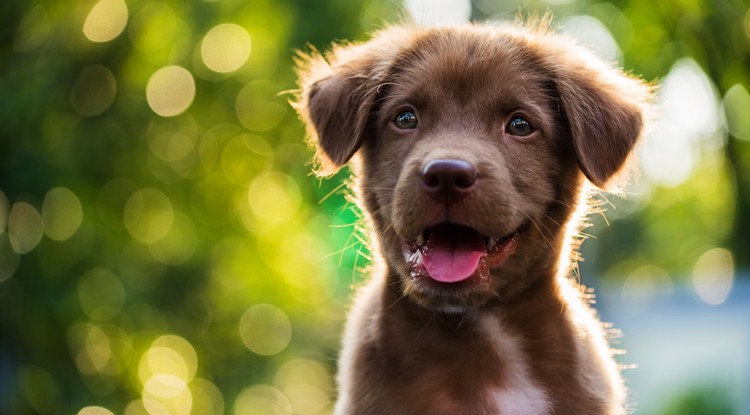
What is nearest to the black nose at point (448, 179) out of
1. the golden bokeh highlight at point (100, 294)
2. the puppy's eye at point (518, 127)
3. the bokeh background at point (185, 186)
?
the puppy's eye at point (518, 127)

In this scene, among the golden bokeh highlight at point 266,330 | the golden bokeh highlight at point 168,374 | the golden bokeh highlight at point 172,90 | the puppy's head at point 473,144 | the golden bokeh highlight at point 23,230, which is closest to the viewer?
the puppy's head at point 473,144

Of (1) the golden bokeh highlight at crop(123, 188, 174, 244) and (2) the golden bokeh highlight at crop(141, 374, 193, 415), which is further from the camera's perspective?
(2) the golden bokeh highlight at crop(141, 374, 193, 415)

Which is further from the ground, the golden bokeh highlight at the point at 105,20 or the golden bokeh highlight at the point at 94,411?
the golden bokeh highlight at the point at 105,20

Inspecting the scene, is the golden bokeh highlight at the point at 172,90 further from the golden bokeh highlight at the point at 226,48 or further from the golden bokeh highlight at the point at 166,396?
the golden bokeh highlight at the point at 166,396

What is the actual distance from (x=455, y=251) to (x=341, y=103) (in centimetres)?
109

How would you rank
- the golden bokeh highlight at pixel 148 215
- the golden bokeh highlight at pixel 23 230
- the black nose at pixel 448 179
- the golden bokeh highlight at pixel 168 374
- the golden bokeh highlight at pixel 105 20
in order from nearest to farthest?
1. the black nose at pixel 448 179
2. the golden bokeh highlight at pixel 23 230
3. the golden bokeh highlight at pixel 105 20
4. the golden bokeh highlight at pixel 148 215
5. the golden bokeh highlight at pixel 168 374

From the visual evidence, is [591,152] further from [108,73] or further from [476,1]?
[476,1]

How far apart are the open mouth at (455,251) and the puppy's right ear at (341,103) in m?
0.66

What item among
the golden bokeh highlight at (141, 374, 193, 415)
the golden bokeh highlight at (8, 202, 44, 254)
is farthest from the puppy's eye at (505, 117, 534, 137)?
the golden bokeh highlight at (141, 374, 193, 415)

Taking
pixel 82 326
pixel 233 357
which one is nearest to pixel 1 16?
pixel 82 326

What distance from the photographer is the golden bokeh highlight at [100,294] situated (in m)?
11.3

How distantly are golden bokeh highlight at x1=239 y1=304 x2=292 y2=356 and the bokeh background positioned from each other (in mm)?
30

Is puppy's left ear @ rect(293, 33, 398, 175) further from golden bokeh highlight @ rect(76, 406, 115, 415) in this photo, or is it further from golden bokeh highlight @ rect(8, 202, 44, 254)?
golden bokeh highlight @ rect(76, 406, 115, 415)

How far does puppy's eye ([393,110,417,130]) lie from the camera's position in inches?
185
